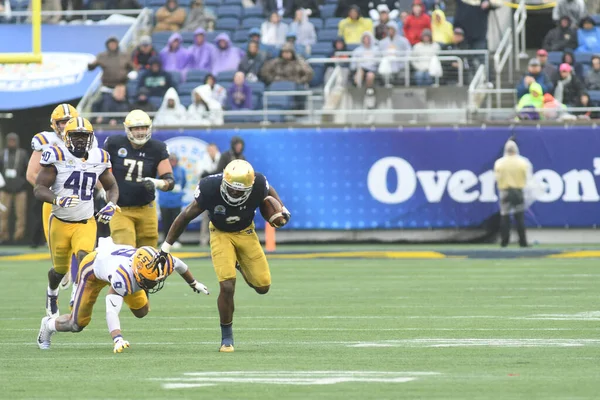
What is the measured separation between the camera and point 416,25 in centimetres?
2456

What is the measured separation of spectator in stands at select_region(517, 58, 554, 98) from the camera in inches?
901

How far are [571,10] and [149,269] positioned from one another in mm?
16554

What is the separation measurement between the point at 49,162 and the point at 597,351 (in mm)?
4805

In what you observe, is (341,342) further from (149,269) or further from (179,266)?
(149,269)

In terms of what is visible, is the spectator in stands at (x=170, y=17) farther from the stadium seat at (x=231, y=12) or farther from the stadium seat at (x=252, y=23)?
the stadium seat at (x=252, y=23)

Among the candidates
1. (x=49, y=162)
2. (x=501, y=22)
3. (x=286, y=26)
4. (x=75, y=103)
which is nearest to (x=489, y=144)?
(x=501, y=22)

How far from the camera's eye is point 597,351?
9461 mm

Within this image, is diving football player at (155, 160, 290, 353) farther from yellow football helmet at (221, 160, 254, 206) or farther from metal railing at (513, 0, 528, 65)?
metal railing at (513, 0, 528, 65)

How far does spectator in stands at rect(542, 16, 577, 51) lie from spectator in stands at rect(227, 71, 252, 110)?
5392 mm

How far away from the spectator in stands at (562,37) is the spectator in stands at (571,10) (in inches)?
6.1

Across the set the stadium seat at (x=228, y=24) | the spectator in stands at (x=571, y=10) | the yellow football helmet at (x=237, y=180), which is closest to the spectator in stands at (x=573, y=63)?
the spectator in stands at (x=571, y=10)

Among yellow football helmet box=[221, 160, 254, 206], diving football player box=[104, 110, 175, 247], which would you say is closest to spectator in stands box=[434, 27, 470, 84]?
diving football player box=[104, 110, 175, 247]

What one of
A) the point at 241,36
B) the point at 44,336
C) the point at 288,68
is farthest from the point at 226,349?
the point at 241,36

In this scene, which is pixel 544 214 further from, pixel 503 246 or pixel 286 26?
pixel 286 26
